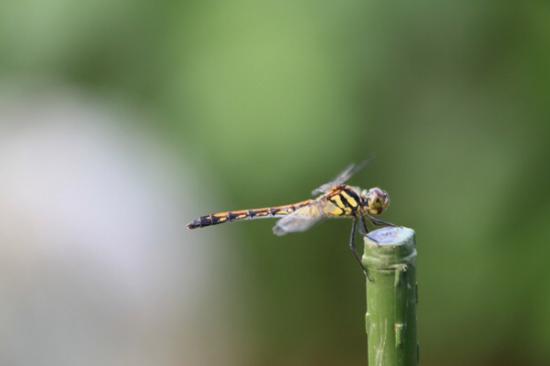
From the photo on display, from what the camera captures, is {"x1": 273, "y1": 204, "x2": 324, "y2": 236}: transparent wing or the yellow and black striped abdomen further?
the yellow and black striped abdomen

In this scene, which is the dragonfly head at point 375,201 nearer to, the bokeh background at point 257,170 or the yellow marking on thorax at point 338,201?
the yellow marking on thorax at point 338,201

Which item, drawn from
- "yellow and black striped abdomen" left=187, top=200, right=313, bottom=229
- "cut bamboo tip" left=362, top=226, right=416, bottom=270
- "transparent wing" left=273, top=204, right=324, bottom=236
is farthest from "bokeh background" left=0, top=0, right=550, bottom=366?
"cut bamboo tip" left=362, top=226, right=416, bottom=270

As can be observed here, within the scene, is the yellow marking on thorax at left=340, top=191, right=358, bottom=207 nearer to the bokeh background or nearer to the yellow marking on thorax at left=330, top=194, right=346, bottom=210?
the yellow marking on thorax at left=330, top=194, right=346, bottom=210

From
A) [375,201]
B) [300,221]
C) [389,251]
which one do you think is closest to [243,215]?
[300,221]

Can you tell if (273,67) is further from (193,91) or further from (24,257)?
(24,257)

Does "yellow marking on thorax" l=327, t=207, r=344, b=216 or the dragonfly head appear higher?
the dragonfly head

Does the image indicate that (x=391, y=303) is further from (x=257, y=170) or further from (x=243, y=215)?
(x=257, y=170)

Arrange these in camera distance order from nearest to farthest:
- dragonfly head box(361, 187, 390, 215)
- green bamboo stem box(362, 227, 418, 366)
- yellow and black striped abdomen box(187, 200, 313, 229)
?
1. green bamboo stem box(362, 227, 418, 366)
2. dragonfly head box(361, 187, 390, 215)
3. yellow and black striped abdomen box(187, 200, 313, 229)

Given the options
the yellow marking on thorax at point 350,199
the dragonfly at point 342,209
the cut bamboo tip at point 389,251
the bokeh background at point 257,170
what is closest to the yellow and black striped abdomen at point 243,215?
the dragonfly at point 342,209
